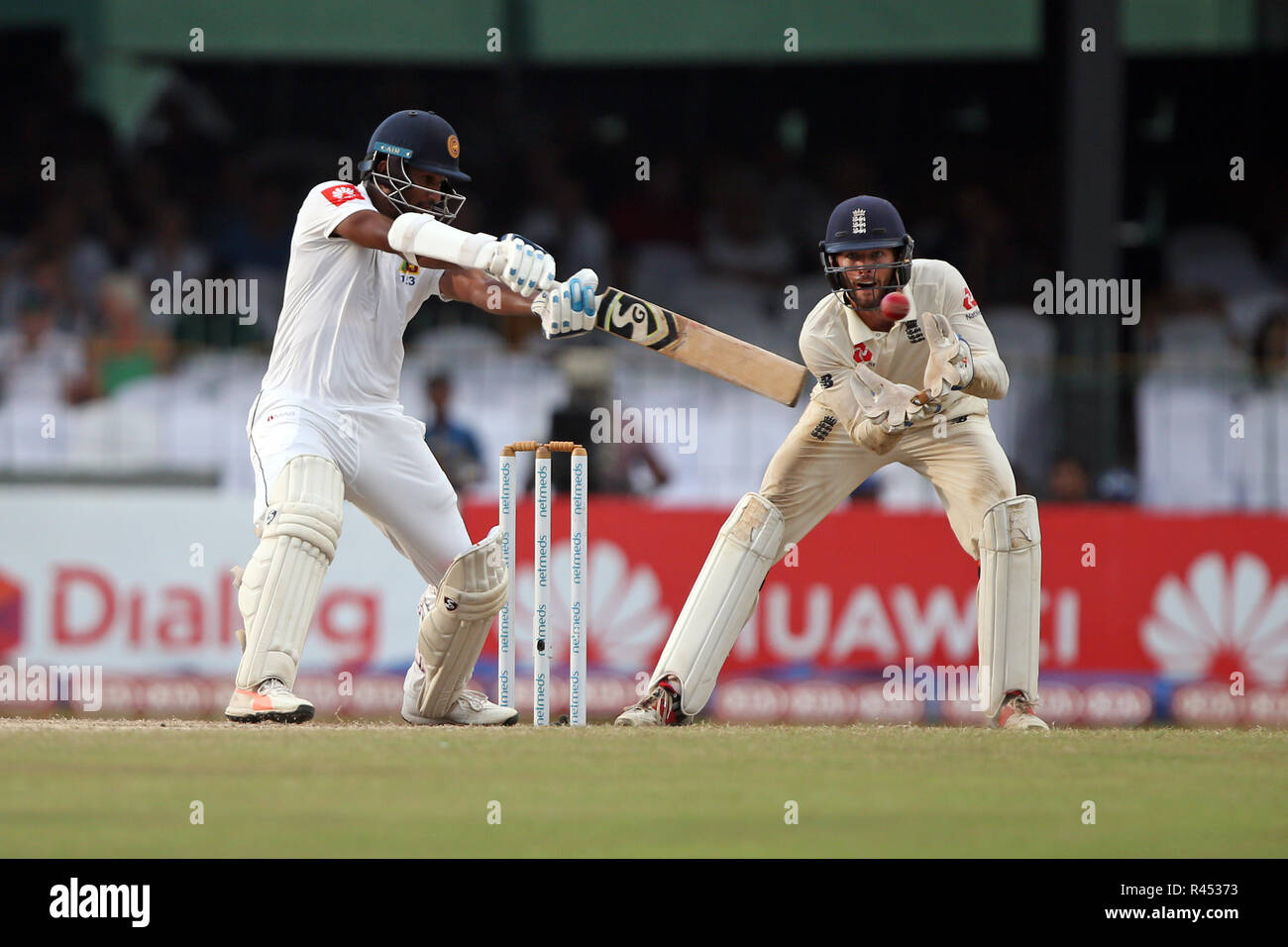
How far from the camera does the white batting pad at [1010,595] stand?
22.8 ft

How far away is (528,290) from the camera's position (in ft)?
20.0

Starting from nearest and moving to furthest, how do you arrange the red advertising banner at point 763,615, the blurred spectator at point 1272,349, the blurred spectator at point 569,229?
the red advertising banner at point 763,615 < the blurred spectator at point 1272,349 < the blurred spectator at point 569,229

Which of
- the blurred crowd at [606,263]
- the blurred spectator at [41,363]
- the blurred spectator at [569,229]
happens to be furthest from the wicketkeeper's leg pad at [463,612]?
the blurred spectator at [569,229]

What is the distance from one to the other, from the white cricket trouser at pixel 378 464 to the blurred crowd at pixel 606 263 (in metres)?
4.18

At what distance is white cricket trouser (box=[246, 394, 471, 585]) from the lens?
636 centimetres

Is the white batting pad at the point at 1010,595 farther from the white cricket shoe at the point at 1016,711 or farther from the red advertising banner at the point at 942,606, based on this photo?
the red advertising banner at the point at 942,606

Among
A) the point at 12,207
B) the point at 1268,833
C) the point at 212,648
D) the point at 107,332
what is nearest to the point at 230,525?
the point at 212,648

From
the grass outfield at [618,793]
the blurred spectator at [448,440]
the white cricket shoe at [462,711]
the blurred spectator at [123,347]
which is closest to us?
the grass outfield at [618,793]

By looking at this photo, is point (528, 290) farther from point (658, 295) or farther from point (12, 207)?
point (12, 207)

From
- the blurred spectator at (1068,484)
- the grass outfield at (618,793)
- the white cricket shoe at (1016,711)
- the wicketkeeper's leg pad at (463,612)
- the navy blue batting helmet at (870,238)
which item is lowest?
the grass outfield at (618,793)

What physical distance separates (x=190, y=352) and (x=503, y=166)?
3.80 metres

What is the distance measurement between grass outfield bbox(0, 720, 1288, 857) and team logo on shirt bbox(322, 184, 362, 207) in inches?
68.6

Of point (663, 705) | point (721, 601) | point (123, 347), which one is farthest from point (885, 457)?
point (123, 347)

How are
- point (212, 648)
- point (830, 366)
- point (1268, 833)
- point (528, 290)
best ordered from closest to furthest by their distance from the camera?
point (1268, 833), point (528, 290), point (830, 366), point (212, 648)
